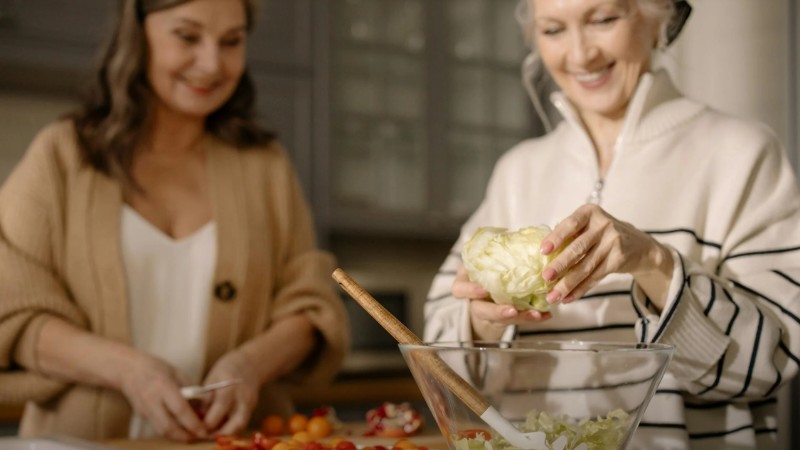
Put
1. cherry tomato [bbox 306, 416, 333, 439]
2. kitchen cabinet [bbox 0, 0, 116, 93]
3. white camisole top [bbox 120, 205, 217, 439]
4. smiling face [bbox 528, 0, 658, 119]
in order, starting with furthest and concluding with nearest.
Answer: kitchen cabinet [bbox 0, 0, 116, 93], white camisole top [bbox 120, 205, 217, 439], cherry tomato [bbox 306, 416, 333, 439], smiling face [bbox 528, 0, 658, 119]

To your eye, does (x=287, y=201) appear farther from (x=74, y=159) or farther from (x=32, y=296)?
(x=32, y=296)

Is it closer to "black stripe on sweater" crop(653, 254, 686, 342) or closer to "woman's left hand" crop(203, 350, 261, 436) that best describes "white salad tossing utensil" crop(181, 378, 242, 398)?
"woman's left hand" crop(203, 350, 261, 436)

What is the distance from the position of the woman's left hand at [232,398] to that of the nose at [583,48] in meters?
0.88

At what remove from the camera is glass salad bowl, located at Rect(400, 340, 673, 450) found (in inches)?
34.6

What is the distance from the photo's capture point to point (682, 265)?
1.12m

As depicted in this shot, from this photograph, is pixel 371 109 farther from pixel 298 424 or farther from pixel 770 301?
pixel 770 301

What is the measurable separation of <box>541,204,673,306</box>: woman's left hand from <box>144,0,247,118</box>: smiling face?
45.9 inches

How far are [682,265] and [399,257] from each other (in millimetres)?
2596

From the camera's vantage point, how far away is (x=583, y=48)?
1.33 meters

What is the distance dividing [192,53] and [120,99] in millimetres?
183

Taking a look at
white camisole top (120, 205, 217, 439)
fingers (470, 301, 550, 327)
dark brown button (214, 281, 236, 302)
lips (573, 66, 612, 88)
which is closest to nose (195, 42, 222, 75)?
white camisole top (120, 205, 217, 439)

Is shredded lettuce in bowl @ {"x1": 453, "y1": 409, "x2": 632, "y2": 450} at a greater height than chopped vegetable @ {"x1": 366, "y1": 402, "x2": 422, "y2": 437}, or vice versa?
shredded lettuce in bowl @ {"x1": 453, "y1": 409, "x2": 632, "y2": 450}

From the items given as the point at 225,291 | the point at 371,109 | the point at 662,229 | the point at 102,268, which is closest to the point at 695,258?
the point at 662,229

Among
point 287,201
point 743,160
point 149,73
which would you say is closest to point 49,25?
point 149,73
